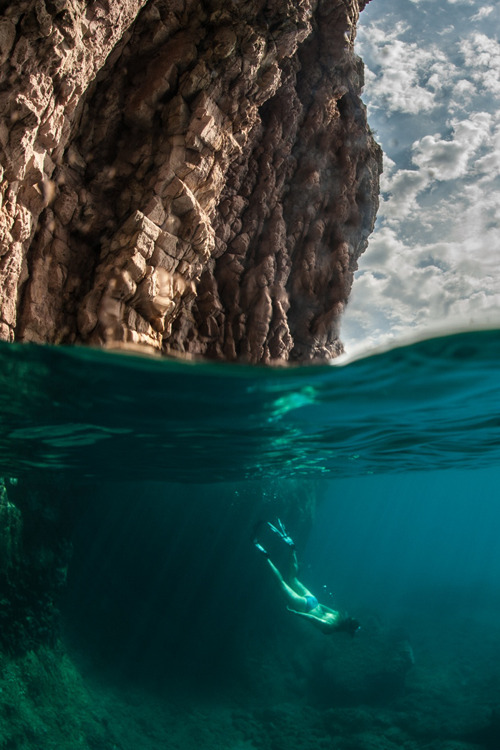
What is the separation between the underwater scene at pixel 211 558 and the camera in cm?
928

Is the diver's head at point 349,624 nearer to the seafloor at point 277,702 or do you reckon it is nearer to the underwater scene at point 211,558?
the underwater scene at point 211,558

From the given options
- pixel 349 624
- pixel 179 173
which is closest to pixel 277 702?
pixel 349 624

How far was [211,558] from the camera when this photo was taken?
97.4ft

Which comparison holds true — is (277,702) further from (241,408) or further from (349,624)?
(241,408)

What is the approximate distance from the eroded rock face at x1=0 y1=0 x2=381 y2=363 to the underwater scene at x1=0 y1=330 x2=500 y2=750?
2255 mm

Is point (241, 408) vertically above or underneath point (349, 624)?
above

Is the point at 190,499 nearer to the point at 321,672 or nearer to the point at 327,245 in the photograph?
the point at 321,672

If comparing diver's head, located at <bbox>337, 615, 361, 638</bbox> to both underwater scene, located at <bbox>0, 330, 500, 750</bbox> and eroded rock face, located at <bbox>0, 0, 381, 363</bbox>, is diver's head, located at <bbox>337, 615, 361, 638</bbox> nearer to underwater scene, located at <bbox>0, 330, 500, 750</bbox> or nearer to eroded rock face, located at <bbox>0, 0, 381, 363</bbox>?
underwater scene, located at <bbox>0, 330, 500, 750</bbox>

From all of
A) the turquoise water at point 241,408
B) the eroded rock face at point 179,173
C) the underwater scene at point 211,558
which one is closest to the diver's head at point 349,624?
the underwater scene at point 211,558

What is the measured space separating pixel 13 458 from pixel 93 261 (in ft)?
36.9

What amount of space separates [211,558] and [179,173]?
26.0m

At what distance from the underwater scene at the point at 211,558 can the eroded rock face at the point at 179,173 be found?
2.26m

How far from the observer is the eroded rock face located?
7.78m

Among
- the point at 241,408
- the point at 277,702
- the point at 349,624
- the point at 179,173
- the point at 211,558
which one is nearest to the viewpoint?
the point at 179,173
